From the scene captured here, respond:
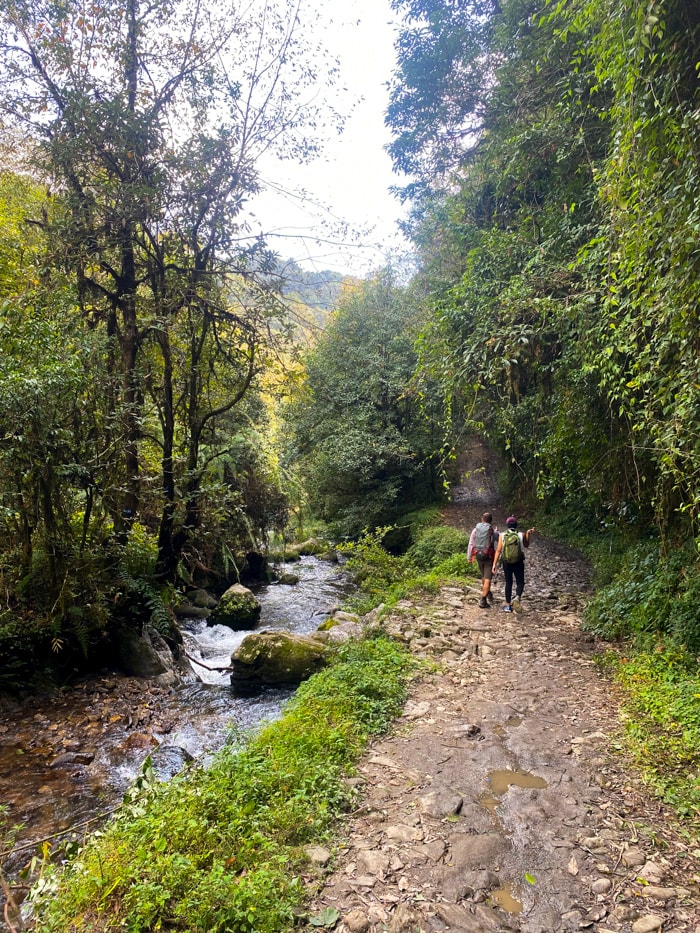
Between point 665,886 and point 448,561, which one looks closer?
point 665,886

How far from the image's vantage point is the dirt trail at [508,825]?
125 inches

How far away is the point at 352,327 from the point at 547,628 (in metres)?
16.9

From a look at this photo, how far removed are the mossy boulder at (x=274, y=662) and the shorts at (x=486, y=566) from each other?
139 inches

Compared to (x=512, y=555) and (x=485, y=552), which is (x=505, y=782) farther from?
(x=485, y=552)

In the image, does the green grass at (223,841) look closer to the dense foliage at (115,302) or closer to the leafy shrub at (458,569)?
the dense foliage at (115,302)

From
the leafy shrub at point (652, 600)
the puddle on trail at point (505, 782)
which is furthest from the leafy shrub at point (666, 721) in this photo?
the puddle on trail at point (505, 782)

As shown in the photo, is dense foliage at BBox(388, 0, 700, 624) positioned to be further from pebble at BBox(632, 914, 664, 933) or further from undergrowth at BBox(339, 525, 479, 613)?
pebble at BBox(632, 914, 664, 933)

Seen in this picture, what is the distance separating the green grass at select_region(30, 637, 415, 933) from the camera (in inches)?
119

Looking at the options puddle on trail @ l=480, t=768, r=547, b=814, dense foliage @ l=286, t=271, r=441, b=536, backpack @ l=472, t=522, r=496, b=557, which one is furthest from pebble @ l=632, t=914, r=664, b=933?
dense foliage @ l=286, t=271, r=441, b=536

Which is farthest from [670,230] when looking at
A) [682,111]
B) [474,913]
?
[474,913]

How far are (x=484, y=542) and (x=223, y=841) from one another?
7.73 meters

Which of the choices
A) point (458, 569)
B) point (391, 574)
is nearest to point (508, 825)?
point (391, 574)

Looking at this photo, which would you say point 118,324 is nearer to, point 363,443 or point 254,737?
point 254,737

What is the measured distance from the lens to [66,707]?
716 centimetres
